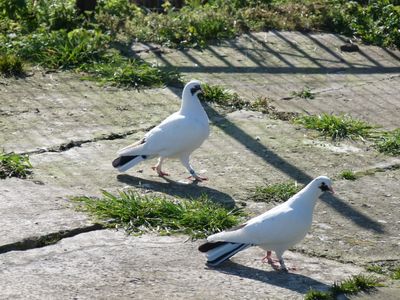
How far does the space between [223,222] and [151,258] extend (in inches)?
28.5

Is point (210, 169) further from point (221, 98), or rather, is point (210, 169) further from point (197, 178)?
point (221, 98)

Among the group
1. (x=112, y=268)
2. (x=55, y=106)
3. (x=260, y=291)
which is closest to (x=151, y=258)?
(x=112, y=268)

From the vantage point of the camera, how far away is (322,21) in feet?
39.4

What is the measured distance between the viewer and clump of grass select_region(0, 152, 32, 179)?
287 inches

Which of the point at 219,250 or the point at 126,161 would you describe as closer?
the point at 219,250

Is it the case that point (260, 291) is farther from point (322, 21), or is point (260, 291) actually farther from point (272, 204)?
point (322, 21)

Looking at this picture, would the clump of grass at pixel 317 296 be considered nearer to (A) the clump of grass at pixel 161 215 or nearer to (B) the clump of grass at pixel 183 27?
(A) the clump of grass at pixel 161 215

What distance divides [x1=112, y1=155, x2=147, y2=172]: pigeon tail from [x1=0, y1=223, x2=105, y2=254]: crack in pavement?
1.02 m

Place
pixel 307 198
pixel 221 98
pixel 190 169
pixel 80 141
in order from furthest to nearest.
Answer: pixel 221 98 → pixel 80 141 → pixel 190 169 → pixel 307 198

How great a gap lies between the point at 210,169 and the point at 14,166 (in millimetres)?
1445

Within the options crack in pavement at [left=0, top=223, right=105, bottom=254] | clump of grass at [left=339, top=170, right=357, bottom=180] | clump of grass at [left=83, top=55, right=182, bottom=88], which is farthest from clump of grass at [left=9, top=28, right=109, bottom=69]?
crack in pavement at [left=0, top=223, right=105, bottom=254]

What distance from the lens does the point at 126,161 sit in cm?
741

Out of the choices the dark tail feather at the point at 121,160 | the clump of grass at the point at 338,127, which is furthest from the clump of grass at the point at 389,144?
A: the dark tail feather at the point at 121,160

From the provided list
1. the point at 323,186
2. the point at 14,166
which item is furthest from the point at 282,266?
the point at 14,166
